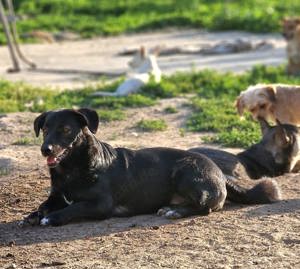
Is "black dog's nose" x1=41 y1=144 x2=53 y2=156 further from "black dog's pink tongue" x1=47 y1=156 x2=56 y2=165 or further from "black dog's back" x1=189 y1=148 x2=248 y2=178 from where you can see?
"black dog's back" x1=189 y1=148 x2=248 y2=178

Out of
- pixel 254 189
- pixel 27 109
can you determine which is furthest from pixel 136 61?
pixel 254 189

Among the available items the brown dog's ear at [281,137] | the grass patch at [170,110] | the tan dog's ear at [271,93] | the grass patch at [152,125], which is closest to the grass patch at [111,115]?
the grass patch at [152,125]

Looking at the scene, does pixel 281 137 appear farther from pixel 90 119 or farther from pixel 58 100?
pixel 58 100

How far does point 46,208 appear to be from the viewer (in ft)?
23.5

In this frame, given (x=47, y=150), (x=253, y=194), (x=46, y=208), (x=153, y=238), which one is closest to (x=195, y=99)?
(x=253, y=194)

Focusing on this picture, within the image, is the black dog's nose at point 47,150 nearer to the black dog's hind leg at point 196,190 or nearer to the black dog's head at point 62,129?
the black dog's head at point 62,129

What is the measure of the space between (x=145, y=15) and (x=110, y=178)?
711 inches

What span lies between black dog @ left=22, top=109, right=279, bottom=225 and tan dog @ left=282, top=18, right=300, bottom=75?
8193 millimetres

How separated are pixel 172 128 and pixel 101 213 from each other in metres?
4.09

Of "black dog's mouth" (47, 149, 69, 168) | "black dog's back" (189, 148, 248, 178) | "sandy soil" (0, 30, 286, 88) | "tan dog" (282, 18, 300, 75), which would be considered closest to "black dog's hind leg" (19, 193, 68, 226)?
"black dog's mouth" (47, 149, 69, 168)

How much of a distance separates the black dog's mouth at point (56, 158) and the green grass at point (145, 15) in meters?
14.4

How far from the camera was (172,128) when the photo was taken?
11125 millimetres

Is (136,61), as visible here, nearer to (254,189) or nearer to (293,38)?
(293,38)

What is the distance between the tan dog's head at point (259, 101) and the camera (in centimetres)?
1130
